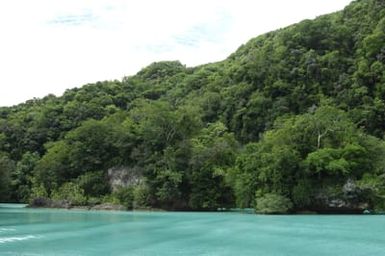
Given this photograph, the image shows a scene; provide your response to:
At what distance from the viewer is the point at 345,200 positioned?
5138cm

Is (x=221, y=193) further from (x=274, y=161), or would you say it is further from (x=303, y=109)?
(x=303, y=109)

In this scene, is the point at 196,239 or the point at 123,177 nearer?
the point at 196,239

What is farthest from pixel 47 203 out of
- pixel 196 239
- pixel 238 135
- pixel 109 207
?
pixel 196 239

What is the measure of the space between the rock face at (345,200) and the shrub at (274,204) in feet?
10.4

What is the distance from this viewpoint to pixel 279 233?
31703 millimetres

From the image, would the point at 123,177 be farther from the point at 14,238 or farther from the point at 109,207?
the point at 14,238

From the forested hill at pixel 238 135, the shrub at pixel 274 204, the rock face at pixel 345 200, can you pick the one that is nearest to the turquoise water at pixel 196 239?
the shrub at pixel 274 204

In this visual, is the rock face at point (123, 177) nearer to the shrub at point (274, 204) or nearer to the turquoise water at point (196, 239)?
the shrub at point (274, 204)

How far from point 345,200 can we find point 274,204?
697 cm

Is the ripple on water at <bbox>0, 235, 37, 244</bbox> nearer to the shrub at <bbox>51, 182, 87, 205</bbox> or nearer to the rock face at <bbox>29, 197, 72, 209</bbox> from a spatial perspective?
the shrub at <bbox>51, 182, 87, 205</bbox>

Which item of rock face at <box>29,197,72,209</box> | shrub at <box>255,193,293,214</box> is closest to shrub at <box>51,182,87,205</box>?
rock face at <box>29,197,72,209</box>

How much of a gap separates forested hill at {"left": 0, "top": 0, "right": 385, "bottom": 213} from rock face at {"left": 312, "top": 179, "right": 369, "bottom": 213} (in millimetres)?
99

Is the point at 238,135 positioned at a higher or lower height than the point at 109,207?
higher

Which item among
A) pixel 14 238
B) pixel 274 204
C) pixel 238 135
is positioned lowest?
pixel 14 238
